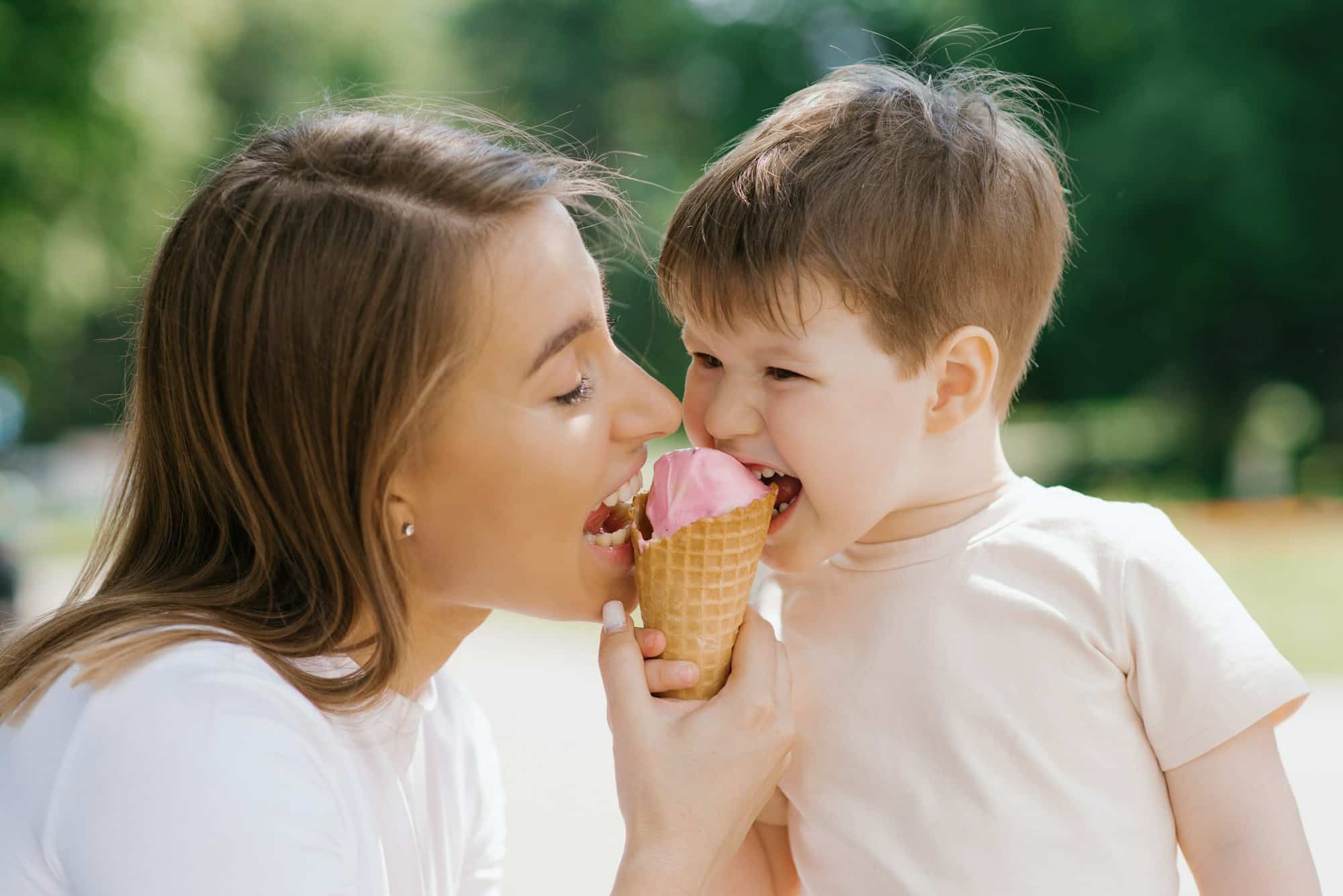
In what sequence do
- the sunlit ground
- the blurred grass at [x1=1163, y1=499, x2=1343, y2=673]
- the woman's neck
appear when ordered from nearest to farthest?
the woman's neck, the sunlit ground, the blurred grass at [x1=1163, y1=499, x2=1343, y2=673]

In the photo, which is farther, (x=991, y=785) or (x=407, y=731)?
(x=407, y=731)

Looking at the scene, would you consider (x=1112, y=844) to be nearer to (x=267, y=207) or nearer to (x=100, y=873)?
(x=100, y=873)

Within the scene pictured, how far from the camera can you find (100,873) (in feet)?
5.32

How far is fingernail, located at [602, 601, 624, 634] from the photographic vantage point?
221cm

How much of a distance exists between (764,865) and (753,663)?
1.62ft

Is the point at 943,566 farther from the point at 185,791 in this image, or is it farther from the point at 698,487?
the point at 185,791

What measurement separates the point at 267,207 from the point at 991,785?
1.44 meters

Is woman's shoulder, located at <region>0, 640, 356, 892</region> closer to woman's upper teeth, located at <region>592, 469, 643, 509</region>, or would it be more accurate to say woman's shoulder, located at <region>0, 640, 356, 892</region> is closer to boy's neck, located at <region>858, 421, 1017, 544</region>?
woman's upper teeth, located at <region>592, 469, 643, 509</region>

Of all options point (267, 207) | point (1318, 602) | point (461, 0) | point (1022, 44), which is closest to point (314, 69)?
point (461, 0)

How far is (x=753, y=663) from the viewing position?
2.17 m

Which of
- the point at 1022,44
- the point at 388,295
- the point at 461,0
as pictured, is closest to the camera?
the point at 388,295

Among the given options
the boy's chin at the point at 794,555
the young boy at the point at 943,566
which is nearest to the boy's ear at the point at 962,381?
the young boy at the point at 943,566

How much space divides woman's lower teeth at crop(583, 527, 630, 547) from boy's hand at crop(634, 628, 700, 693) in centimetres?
16

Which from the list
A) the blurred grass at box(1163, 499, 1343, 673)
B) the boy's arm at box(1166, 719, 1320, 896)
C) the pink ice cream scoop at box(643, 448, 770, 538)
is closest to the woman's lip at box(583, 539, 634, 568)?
the pink ice cream scoop at box(643, 448, 770, 538)
